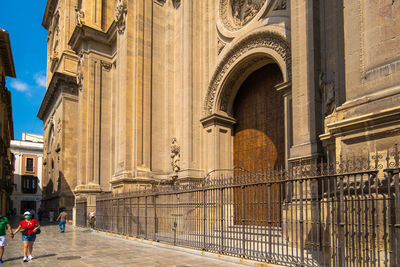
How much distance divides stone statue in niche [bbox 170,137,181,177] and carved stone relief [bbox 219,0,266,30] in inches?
227

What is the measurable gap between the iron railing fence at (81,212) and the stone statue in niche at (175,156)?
22.6ft

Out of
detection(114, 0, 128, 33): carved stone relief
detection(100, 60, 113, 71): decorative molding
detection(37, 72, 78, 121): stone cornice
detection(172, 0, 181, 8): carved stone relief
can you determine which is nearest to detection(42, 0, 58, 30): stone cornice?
detection(37, 72, 78, 121): stone cornice

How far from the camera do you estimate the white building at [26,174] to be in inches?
2331

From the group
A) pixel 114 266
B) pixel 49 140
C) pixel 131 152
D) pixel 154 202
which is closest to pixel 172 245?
pixel 154 202

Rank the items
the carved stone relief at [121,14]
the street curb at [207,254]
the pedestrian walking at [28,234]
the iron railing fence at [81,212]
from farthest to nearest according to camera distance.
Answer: the iron railing fence at [81,212] < the carved stone relief at [121,14] < the pedestrian walking at [28,234] < the street curb at [207,254]

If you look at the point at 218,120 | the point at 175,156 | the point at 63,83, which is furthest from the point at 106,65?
the point at 218,120

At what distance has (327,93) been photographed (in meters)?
8.53

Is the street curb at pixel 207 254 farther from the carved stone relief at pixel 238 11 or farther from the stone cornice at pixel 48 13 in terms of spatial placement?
the stone cornice at pixel 48 13

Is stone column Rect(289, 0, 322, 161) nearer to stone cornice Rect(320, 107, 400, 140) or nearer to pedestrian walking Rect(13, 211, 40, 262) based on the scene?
stone cornice Rect(320, 107, 400, 140)

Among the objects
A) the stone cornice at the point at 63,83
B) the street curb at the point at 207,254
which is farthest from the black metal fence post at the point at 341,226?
the stone cornice at the point at 63,83

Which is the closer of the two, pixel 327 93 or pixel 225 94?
pixel 327 93

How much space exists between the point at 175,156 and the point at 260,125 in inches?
173

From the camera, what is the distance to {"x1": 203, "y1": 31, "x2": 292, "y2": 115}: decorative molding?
11.8 metres

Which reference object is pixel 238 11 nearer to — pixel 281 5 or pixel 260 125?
pixel 281 5
